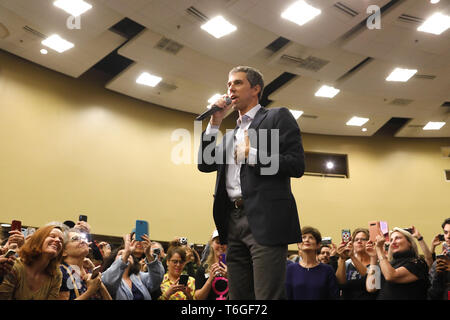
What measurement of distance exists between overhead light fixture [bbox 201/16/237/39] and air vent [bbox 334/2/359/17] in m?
1.53

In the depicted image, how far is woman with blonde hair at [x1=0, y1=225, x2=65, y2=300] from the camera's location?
223 cm

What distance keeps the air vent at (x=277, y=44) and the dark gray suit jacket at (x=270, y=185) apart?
592cm

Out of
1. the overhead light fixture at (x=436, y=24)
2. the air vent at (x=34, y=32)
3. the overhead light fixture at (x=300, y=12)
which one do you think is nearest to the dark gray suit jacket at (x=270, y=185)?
the overhead light fixture at (x=300, y=12)

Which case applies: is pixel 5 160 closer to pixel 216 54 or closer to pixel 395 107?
pixel 216 54

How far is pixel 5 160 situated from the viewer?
22.4ft

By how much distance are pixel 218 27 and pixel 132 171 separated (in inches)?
135

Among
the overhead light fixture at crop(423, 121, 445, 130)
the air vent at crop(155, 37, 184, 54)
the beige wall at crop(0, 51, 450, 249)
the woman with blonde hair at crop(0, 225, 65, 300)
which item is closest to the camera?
the woman with blonde hair at crop(0, 225, 65, 300)

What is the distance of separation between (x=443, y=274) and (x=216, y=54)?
5.06m

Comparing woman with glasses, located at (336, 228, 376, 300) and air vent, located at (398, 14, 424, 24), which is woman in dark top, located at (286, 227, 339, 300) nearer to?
woman with glasses, located at (336, 228, 376, 300)

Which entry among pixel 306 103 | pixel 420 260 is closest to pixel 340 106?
pixel 306 103

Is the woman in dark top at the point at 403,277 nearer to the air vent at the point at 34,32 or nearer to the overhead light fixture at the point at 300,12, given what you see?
the overhead light fixture at the point at 300,12

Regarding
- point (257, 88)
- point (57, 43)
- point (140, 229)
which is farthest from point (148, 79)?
point (257, 88)

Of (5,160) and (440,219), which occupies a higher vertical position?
(5,160)

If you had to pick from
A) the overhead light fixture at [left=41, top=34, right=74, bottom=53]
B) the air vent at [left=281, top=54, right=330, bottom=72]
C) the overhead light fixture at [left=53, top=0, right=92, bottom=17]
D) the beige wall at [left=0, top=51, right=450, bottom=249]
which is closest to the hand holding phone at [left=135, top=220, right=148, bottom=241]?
the overhead light fixture at [left=53, top=0, right=92, bottom=17]
